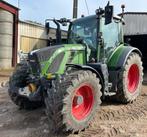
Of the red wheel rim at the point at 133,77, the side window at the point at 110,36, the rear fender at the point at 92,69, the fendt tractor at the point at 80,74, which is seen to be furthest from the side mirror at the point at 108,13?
the red wheel rim at the point at 133,77

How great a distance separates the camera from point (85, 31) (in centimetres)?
868

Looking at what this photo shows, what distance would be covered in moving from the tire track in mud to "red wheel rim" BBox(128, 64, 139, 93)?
1.26 feet

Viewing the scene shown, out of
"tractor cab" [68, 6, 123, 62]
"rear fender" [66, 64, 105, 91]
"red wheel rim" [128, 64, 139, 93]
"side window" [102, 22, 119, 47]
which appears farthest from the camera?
"red wheel rim" [128, 64, 139, 93]

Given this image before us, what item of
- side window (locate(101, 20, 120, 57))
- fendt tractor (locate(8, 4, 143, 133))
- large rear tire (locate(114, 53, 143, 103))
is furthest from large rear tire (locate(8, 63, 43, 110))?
large rear tire (locate(114, 53, 143, 103))

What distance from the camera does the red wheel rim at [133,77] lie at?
9.54m

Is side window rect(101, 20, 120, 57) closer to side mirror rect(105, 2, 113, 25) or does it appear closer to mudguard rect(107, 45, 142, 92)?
mudguard rect(107, 45, 142, 92)

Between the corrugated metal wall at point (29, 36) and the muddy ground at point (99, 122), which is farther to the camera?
the corrugated metal wall at point (29, 36)

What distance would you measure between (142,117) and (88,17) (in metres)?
2.61

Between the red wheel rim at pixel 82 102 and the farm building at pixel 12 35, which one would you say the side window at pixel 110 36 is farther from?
the farm building at pixel 12 35

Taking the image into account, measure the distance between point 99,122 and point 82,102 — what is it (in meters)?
0.69

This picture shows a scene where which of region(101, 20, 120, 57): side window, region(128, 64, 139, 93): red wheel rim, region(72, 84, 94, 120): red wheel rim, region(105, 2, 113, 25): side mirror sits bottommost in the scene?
region(72, 84, 94, 120): red wheel rim

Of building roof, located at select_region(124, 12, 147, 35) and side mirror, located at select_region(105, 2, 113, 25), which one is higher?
building roof, located at select_region(124, 12, 147, 35)

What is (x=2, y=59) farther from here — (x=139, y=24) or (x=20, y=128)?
(x=20, y=128)

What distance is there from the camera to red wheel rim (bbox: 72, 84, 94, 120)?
7044 mm
